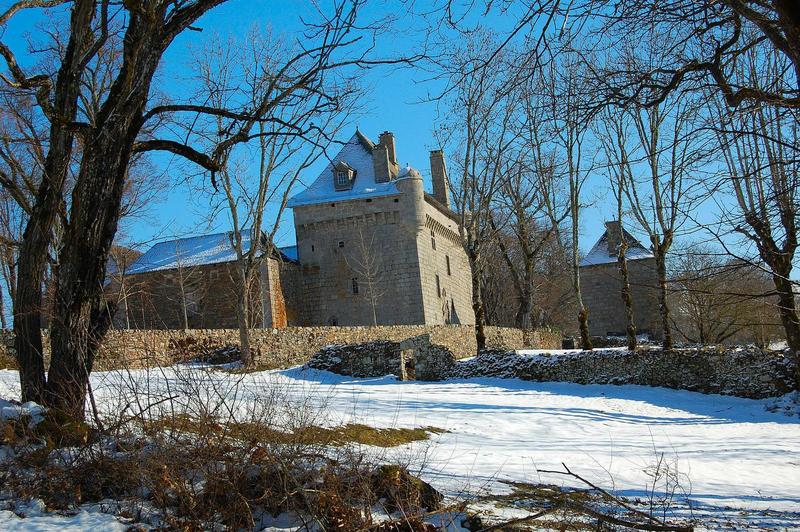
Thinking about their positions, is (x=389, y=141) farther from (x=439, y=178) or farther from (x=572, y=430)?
(x=572, y=430)

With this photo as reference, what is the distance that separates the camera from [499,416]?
1297 cm

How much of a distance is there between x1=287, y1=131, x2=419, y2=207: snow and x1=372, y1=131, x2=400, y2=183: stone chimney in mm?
378

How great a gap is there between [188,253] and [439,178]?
1669cm

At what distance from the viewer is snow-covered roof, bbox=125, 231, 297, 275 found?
34.9 metres

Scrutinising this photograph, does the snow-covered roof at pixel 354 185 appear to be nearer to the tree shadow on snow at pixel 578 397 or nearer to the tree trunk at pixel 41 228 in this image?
the tree shadow on snow at pixel 578 397

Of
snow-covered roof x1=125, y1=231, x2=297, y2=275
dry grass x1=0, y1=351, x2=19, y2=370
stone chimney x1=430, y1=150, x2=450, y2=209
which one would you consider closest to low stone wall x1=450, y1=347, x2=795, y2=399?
dry grass x1=0, y1=351, x2=19, y2=370

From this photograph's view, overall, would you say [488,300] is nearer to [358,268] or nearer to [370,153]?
[358,268]

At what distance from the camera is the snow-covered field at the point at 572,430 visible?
6936mm

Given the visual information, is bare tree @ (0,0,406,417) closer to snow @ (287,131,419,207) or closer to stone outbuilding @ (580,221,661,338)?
snow @ (287,131,419,207)

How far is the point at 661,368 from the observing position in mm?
18422

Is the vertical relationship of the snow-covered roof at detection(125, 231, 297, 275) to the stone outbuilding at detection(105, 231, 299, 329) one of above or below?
above

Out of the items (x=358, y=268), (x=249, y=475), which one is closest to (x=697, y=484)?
(x=249, y=475)

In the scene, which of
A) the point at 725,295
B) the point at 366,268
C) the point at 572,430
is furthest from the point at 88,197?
the point at 366,268

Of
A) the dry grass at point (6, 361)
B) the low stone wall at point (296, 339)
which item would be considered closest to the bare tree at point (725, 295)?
the low stone wall at point (296, 339)
